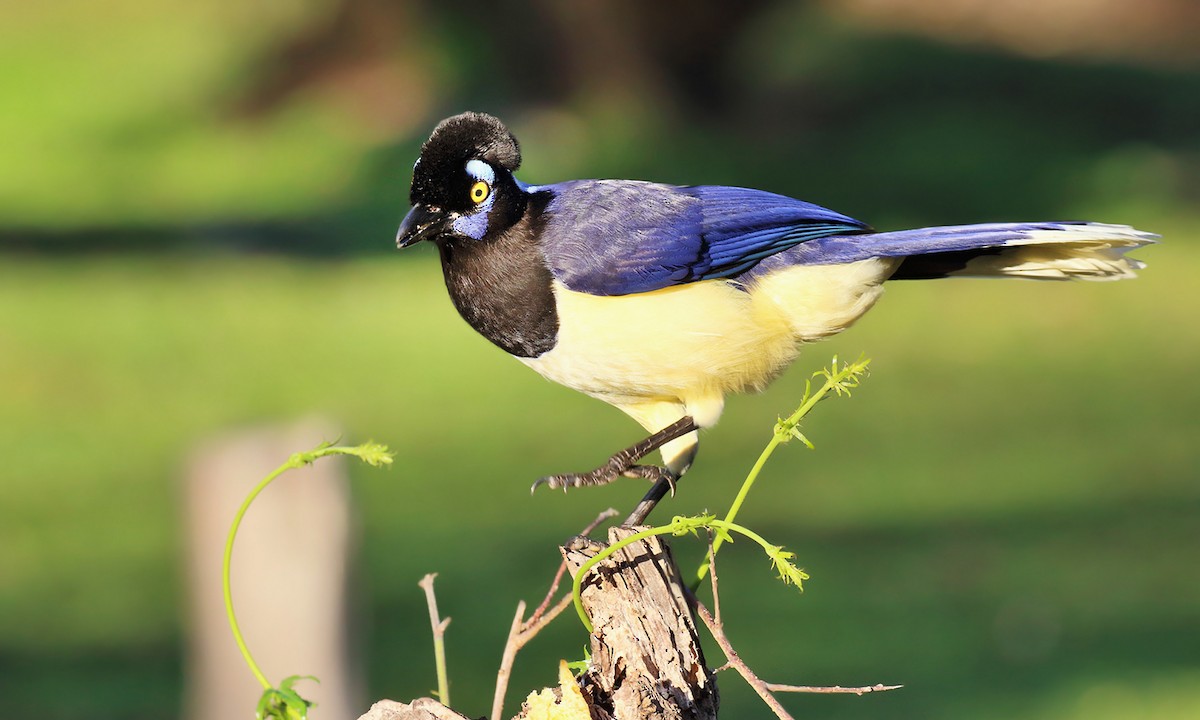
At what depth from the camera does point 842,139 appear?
722 inches

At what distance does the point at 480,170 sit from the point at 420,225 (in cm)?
19

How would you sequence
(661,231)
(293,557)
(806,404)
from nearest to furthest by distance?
(806,404) < (661,231) < (293,557)

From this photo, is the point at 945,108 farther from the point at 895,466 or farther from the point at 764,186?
the point at 895,466

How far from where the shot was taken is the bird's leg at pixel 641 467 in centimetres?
380

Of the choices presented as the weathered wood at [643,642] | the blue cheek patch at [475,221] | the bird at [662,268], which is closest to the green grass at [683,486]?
the bird at [662,268]

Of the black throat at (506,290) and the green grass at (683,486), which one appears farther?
the green grass at (683,486)

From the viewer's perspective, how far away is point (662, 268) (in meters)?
3.82

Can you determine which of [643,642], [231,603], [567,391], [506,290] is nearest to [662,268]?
[506,290]

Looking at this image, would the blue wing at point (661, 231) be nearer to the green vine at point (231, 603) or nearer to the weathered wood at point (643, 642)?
the weathered wood at point (643, 642)

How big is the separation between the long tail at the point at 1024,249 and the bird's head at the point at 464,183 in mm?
969

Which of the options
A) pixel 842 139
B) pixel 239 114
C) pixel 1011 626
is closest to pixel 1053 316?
pixel 842 139

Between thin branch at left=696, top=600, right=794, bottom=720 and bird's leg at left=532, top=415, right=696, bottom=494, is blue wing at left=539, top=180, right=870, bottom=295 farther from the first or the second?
thin branch at left=696, top=600, right=794, bottom=720

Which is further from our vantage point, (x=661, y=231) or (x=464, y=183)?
(x=661, y=231)

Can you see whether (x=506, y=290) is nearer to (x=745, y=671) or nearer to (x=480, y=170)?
(x=480, y=170)
